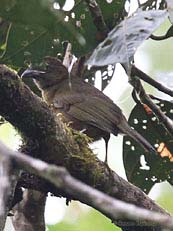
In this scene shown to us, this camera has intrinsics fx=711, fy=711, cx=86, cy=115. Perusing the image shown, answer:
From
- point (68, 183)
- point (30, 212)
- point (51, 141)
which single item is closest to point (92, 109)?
point (30, 212)

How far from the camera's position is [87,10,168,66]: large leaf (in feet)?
5.68

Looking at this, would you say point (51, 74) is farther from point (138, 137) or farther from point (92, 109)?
point (138, 137)

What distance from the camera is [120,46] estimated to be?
1789 millimetres

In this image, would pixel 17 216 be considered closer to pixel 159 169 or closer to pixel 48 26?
pixel 159 169

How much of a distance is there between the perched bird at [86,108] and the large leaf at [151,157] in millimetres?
72

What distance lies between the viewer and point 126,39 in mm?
1817

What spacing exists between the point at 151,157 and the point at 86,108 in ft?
2.17

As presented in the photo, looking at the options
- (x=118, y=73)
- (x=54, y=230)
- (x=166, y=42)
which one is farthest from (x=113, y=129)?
(x=166, y=42)

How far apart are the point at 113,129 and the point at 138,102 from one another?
425 mm

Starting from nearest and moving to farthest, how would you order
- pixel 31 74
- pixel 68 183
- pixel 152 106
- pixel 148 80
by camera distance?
1. pixel 68 183
2. pixel 148 80
3. pixel 152 106
4. pixel 31 74

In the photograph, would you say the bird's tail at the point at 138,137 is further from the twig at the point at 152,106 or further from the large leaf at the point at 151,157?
the twig at the point at 152,106

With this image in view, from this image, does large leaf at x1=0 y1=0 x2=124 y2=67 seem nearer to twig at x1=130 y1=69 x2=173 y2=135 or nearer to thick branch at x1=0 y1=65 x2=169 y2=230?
thick branch at x1=0 y1=65 x2=169 y2=230

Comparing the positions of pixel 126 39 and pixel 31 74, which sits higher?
pixel 126 39

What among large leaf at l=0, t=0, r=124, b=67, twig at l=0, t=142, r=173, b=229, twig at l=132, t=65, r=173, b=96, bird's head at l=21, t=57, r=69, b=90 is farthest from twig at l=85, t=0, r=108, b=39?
bird's head at l=21, t=57, r=69, b=90
